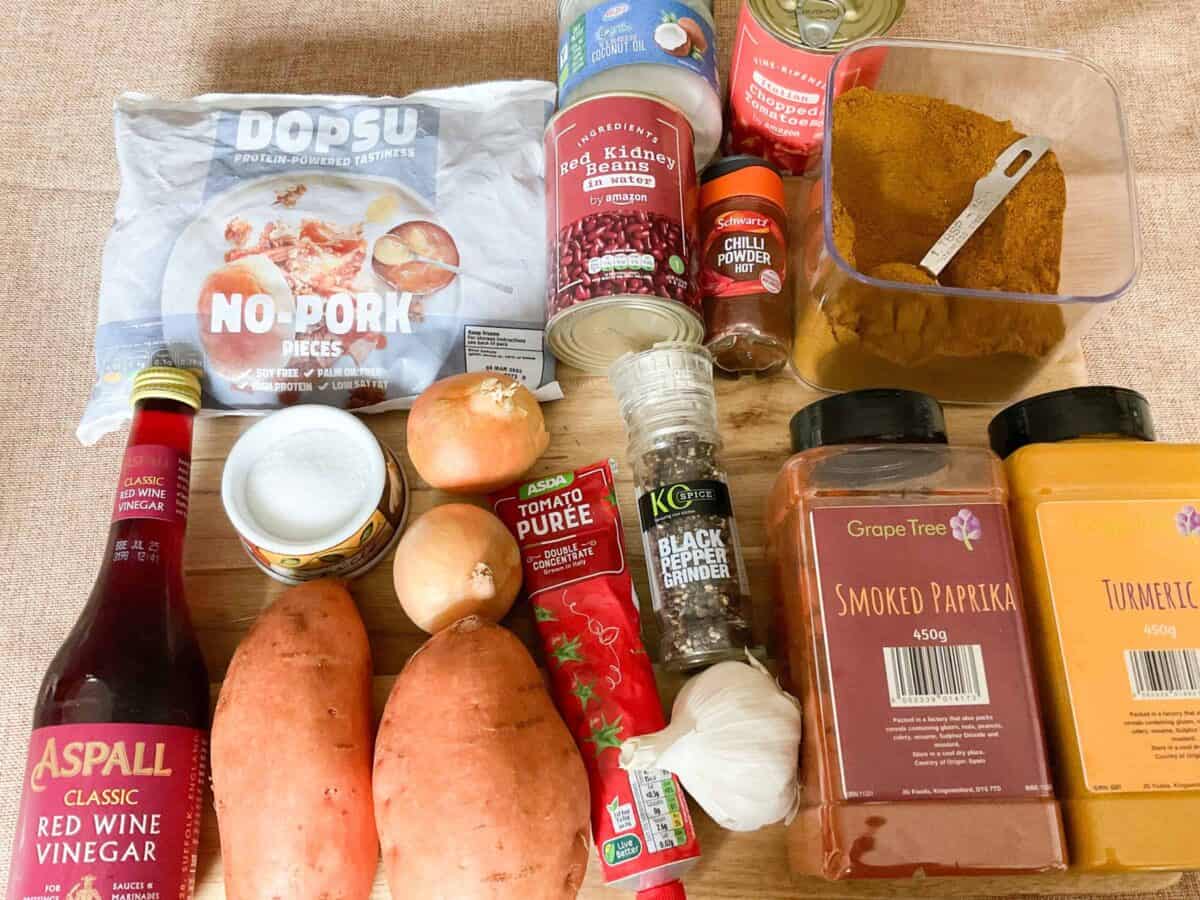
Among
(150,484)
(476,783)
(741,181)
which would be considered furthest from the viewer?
(741,181)

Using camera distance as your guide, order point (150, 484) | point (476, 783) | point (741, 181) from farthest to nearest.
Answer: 1. point (741, 181)
2. point (150, 484)
3. point (476, 783)

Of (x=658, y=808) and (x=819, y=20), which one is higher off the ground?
(x=819, y=20)

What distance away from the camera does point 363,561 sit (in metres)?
0.73

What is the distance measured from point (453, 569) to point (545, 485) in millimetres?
124

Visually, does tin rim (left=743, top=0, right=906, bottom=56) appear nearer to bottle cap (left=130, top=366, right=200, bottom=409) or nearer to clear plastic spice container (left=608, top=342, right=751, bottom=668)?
clear plastic spice container (left=608, top=342, right=751, bottom=668)

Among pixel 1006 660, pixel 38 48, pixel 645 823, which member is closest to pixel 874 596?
pixel 1006 660

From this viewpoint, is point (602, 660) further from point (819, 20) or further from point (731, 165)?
point (819, 20)

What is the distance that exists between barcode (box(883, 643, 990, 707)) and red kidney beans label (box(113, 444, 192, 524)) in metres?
0.58

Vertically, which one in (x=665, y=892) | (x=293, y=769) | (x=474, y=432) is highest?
(x=474, y=432)

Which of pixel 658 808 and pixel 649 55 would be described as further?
pixel 649 55

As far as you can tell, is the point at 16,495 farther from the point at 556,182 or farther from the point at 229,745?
the point at 556,182

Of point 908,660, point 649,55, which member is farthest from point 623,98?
point 908,660

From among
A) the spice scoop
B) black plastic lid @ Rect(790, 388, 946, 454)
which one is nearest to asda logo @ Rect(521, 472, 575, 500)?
black plastic lid @ Rect(790, 388, 946, 454)

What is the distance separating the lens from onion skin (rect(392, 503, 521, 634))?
672mm
